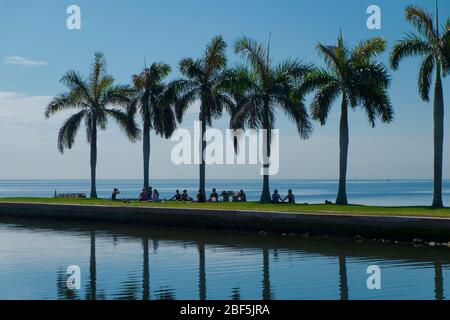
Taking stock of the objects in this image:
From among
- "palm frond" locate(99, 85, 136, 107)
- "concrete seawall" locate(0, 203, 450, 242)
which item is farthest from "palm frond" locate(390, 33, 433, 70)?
"palm frond" locate(99, 85, 136, 107)

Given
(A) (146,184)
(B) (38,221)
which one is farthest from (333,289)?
(A) (146,184)

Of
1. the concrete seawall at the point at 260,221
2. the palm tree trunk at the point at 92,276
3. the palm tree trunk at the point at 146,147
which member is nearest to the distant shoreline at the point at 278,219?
the concrete seawall at the point at 260,221

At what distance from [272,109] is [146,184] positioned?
13.1m

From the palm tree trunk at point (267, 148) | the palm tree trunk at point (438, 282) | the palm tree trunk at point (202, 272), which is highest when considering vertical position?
the palm tree trunk at point (267, 148)

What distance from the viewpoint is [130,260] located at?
20719 mm

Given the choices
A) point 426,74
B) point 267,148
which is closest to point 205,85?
point 267,148

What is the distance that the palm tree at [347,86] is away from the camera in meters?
34.6

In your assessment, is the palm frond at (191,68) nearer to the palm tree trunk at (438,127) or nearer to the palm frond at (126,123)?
the palm frond at (126,123)

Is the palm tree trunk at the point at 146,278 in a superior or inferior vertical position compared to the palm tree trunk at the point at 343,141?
inferior

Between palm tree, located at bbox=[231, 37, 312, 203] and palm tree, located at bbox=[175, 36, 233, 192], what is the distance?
3.54 m

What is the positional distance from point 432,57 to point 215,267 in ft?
64.4

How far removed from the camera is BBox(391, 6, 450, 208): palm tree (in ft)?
105

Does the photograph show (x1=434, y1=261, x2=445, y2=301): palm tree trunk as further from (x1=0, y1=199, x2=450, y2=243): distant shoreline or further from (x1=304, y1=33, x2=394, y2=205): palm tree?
(x1=304, y1=33, x2=394, y2=205): palm tree
